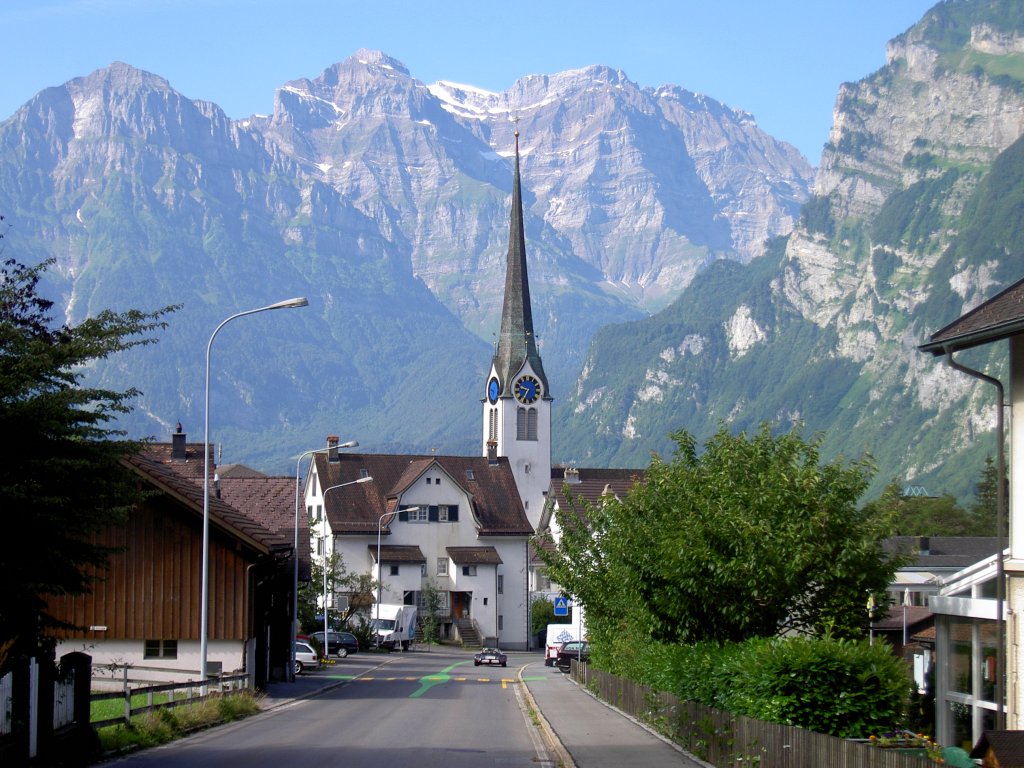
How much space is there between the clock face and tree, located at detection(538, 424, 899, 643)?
92.1 meters

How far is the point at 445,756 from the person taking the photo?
2433 cm

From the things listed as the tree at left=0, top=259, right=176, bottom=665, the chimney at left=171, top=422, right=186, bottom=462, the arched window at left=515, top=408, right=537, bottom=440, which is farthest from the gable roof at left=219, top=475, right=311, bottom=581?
the arched window at left=515, top=408, right=537, bottom=440

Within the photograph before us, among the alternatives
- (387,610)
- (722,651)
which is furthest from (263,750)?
(387,610)

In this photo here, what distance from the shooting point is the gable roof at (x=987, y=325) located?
1697cm

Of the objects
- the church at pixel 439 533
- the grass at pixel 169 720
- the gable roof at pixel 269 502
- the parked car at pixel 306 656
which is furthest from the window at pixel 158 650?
the church at pixel 439 533

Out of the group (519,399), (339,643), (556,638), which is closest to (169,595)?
(556,638)

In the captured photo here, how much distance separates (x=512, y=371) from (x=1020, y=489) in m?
102

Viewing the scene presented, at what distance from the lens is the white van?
66.8 meters

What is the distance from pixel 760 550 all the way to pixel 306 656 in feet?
119

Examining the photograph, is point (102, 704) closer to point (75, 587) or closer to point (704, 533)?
point (75, 587)

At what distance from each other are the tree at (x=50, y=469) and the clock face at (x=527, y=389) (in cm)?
9830

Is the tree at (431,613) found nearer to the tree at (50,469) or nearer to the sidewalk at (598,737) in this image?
the sidewalk at (598,737)

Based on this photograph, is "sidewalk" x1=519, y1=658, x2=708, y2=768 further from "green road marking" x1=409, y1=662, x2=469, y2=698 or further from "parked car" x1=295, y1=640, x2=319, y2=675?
"parked car" x1=295, y1=640, x2=319, y2=675

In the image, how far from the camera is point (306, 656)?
186 ft
